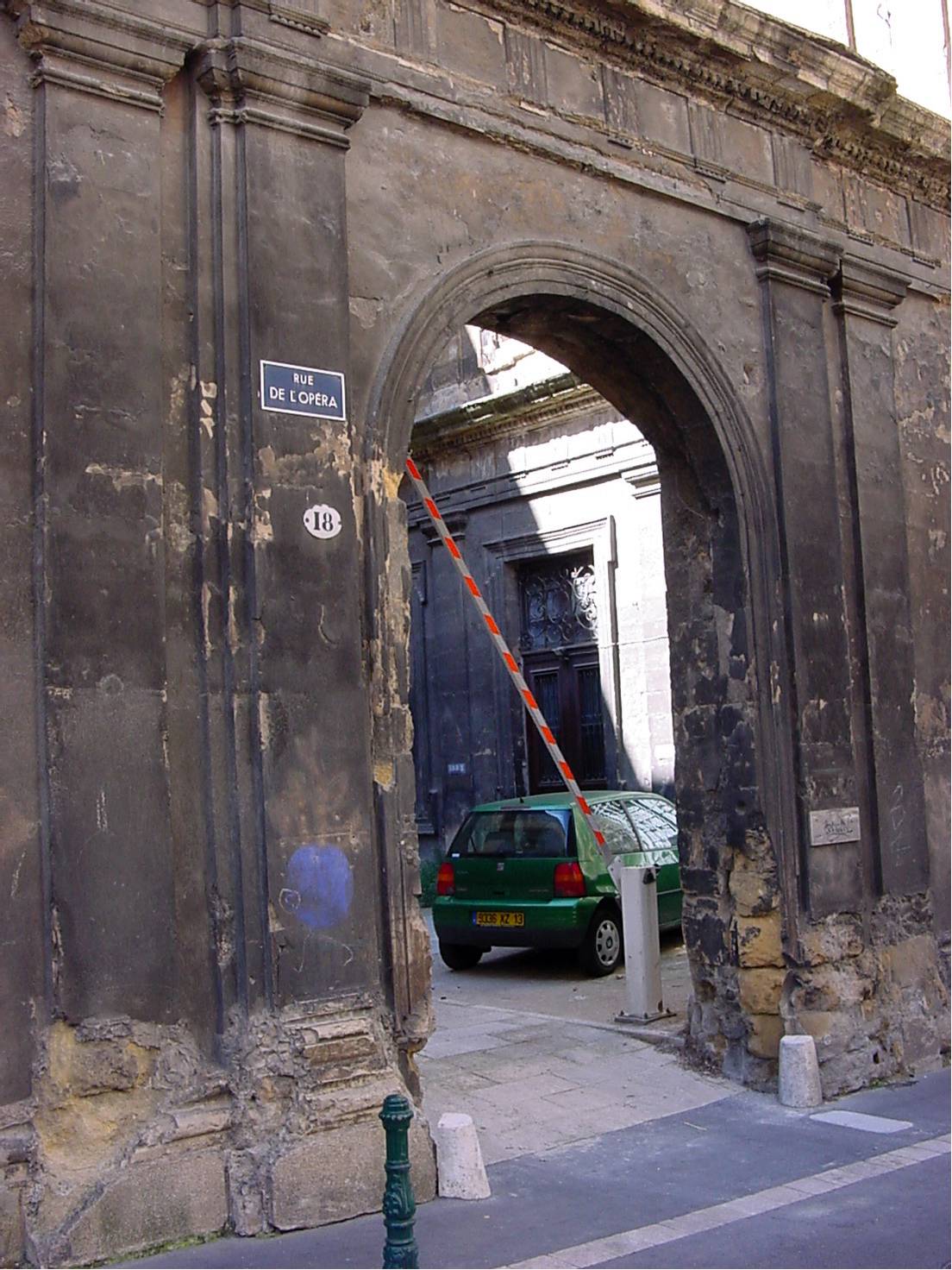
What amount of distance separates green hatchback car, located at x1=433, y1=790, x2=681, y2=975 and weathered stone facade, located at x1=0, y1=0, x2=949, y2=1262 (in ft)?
9.68

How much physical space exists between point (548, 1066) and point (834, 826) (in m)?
2.28

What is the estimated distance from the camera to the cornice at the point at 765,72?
7.52 metres

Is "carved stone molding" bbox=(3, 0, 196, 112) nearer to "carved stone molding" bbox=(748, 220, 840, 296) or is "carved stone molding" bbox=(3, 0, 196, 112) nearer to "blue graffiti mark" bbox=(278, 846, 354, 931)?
"blue graffiti mark" bbox=(278, 846, 354, 931)

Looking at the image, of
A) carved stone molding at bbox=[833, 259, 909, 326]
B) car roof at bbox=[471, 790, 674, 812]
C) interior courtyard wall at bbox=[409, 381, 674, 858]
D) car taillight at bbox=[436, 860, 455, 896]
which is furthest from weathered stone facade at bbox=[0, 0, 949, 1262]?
interior courtyard wall at bbox=[409, 381, 674, 858]

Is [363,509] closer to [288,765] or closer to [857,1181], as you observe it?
[288,765]

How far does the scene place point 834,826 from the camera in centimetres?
818

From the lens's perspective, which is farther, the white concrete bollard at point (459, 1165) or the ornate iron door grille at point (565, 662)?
the ornate iron door grille at point (565, 662)

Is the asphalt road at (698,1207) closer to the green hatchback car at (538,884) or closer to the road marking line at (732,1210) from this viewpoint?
the road marking line at (732,1210)

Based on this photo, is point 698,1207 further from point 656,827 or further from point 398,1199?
point 656,827

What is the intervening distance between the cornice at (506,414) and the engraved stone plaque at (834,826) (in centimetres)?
817

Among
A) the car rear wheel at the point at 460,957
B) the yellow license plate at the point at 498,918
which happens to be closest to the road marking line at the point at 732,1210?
the yellow license plate at the point at 498,918

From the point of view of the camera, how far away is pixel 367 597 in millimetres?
6211

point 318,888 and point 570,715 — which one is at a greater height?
point 570,715

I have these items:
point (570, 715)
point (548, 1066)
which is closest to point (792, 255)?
point (548, 1066)
